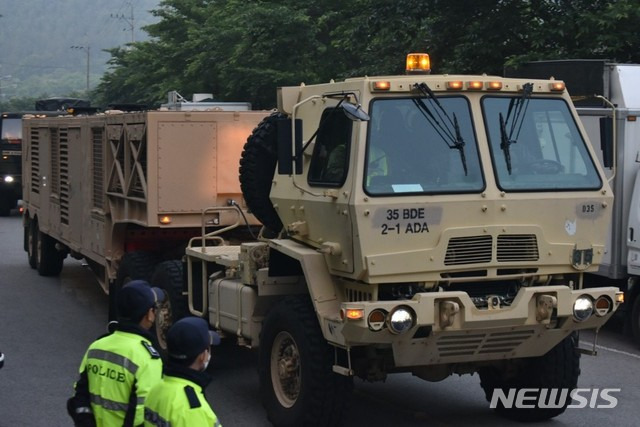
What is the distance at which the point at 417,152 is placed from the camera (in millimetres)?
7562

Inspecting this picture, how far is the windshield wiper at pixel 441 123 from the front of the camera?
25.0 ft

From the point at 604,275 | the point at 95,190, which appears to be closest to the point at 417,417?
the point at 604,275

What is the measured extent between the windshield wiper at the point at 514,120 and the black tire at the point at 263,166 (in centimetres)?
189

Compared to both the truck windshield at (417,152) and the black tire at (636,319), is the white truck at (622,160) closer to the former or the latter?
the black tire at (636,319)

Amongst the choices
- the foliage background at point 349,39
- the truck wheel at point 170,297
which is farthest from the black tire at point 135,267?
the foliage background at point 349,39

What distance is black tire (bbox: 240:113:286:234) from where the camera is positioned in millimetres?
8789

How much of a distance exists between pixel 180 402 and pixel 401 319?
9.42 ft

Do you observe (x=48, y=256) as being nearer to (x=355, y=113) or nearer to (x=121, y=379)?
(x=355, y=113)

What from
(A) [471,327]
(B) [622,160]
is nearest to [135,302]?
(A) [471,327]

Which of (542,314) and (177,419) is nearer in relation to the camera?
(177,419)

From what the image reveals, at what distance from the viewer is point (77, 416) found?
5.25m

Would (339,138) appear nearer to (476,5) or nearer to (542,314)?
(542,314)

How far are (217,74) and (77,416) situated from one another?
29344 millimetres

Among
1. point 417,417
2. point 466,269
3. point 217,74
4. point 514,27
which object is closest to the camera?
point 466,269
